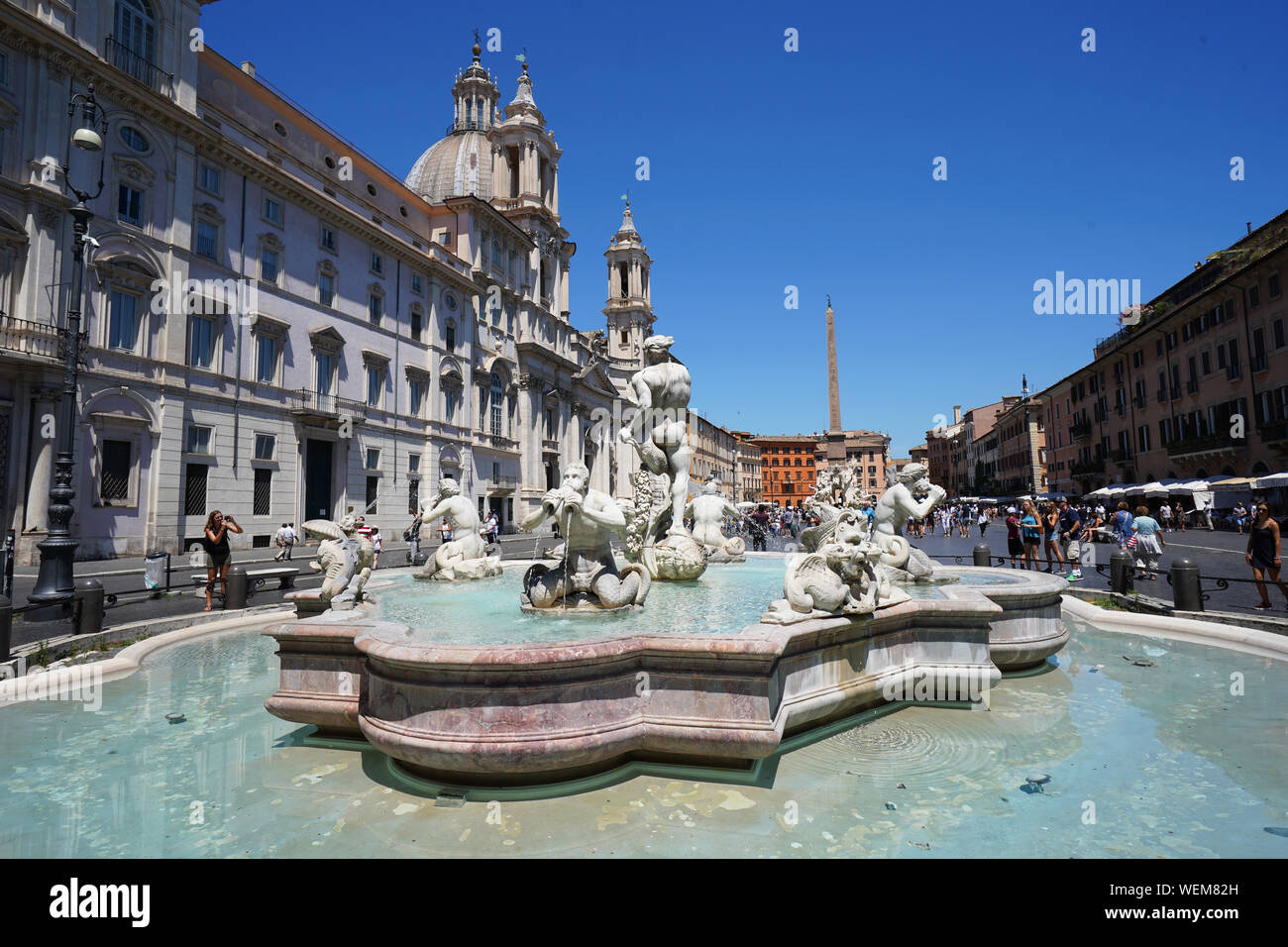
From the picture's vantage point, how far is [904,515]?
6.79 metres

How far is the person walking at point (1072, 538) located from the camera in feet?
38.8

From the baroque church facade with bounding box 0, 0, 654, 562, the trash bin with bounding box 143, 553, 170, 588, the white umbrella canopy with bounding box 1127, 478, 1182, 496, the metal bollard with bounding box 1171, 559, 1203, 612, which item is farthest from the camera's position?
the white umbrella canopy with bounding box 1127, 478, 1182, 496

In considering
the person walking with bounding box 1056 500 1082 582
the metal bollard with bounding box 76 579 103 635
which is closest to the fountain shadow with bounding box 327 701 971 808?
the metal bollard with bounding box 76 579 103 635

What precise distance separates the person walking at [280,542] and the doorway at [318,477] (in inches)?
72.6

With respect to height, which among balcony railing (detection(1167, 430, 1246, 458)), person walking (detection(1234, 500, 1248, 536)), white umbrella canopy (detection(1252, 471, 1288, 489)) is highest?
balcony railing (detection(1167, 430, 1246, 458))

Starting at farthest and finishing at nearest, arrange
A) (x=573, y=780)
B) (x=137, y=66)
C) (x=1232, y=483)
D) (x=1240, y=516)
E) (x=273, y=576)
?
(x=1232, y=483)
(x=1240, y=516)
(x=137, y=66)
(x=273, y=576)
(x=573, y=780)

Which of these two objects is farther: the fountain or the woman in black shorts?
the woman in black shorts

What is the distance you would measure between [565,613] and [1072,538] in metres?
13.3

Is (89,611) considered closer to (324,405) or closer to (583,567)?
(583,567)

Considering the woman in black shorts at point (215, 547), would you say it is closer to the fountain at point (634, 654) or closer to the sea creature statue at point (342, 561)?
the fountain at point (634, 654)

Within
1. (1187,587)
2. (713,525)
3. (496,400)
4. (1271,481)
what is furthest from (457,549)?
(496,400)

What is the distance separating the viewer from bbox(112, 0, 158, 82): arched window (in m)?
19.9

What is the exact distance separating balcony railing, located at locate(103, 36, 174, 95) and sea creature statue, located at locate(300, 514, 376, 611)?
22699mm

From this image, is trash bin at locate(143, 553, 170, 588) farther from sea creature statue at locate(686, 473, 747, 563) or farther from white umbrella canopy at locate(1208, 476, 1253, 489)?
white umbrella canopy at locate(1208, 476, 1253, 489)
